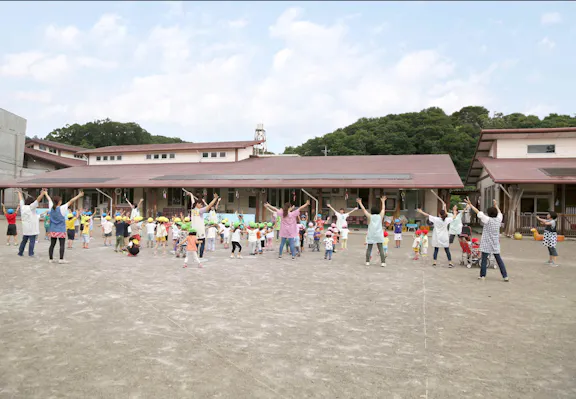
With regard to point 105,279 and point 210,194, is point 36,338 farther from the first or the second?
point 210,194

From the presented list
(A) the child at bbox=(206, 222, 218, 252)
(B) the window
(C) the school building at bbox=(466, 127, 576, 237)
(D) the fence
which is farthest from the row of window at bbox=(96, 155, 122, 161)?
(B) the window

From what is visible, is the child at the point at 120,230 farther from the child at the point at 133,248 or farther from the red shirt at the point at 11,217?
the red shirt at the point at 11,217

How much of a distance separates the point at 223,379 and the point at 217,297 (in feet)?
9.61

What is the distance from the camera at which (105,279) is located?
7.64 metres

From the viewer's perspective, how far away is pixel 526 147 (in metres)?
23.2

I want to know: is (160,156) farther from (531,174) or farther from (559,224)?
(559,224)

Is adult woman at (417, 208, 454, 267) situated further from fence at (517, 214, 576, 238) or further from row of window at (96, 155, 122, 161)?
row of window at (96, 155, 122, 161)

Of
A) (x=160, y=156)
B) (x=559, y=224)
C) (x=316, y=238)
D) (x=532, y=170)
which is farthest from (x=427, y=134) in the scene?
(x=316, y=238)

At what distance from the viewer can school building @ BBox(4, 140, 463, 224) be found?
2258 centimetres

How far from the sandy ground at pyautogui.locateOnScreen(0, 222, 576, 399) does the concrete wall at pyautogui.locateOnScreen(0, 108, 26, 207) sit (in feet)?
108

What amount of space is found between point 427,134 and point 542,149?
31.7 m

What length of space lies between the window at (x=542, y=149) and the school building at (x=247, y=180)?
4549 mm

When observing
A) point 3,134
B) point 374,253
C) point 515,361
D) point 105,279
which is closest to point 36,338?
point 105,279

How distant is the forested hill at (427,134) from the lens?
50.1 meters
